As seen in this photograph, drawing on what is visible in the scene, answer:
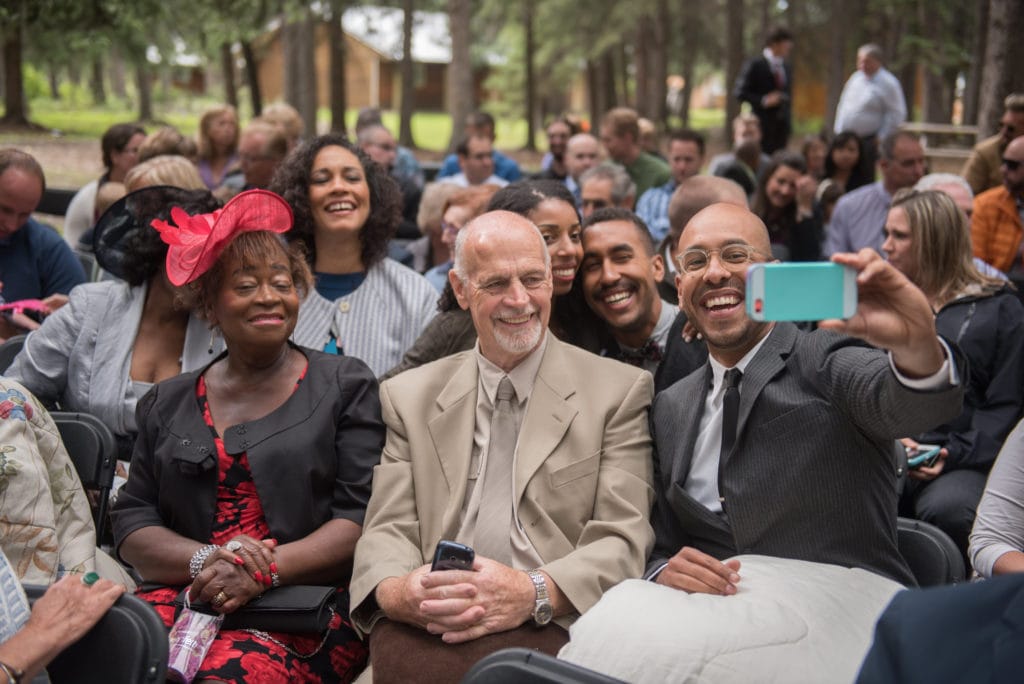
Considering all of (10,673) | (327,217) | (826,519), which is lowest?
(10,673)

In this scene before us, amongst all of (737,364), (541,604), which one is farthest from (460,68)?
(541,604)

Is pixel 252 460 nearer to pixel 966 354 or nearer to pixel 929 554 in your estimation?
pixel 929 554

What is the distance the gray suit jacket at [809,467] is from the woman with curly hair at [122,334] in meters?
2.21

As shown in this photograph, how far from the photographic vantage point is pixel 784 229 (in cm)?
830

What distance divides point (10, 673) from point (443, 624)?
1.07 m

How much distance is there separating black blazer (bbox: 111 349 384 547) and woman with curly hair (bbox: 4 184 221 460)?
2.19 ft

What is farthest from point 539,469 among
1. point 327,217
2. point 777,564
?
point 327,217

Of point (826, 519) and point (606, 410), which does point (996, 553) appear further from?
point (606, 410)

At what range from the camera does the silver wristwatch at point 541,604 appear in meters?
2.99

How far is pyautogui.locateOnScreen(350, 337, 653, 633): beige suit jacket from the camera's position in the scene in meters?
3.14

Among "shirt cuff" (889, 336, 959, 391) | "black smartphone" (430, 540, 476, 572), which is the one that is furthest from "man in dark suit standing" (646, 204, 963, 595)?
"black smartphone" (430, 540, 476, 572)

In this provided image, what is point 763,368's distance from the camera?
10.0 feet

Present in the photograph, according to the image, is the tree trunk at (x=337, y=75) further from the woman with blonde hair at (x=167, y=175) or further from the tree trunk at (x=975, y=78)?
the woman with blonde hair at (x=167, y=175)

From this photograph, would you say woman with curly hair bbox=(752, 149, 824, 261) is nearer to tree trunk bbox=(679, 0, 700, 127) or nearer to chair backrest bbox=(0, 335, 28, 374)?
chair backrest bbox=(0, 335, 28, 374)
